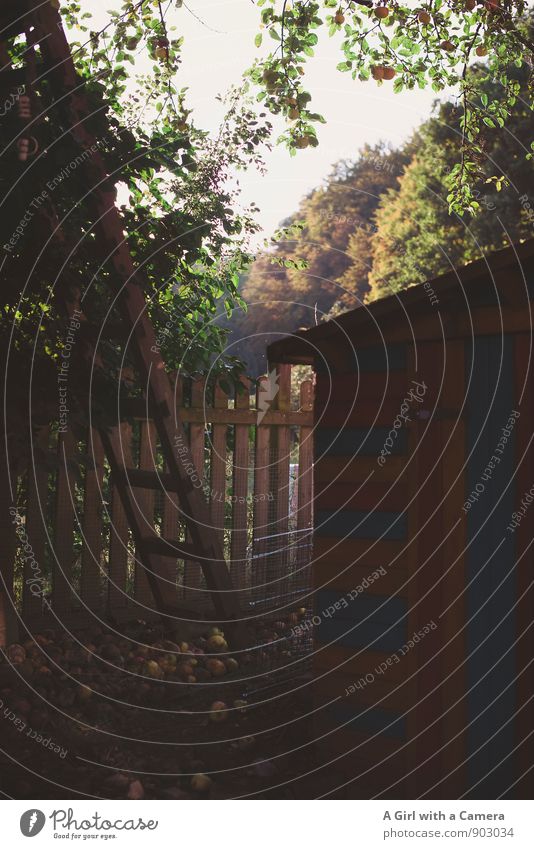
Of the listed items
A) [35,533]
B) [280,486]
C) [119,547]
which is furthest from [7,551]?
[280,486]

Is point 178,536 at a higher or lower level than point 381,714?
higher

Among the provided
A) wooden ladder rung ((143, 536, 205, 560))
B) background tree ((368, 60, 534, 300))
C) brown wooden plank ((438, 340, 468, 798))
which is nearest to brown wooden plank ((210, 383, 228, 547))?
wooden ladder rung ((143, 536, 205, 560))

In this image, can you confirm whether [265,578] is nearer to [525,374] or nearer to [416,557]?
[416,557]

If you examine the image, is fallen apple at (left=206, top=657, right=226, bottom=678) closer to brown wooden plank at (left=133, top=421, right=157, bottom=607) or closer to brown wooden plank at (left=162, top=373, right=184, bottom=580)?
brown wooden plank at (left=133, top=421, right=157, bottom=607)

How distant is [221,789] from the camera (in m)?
4.33

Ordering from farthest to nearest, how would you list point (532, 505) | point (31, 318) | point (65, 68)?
1. point (31, 318)
2. point (65, 68)
3. point (532, 505)

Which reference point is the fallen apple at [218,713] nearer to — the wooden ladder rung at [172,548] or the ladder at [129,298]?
the ladder at [129,298]

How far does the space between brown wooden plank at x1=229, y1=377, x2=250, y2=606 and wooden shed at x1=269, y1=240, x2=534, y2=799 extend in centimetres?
329

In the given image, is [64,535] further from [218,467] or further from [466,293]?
[466,293]

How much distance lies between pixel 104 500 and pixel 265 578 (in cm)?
189

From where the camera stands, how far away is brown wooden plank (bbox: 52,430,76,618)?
6863mm

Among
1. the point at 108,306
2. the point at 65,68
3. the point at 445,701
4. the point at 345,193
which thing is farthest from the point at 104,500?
the point at 345,193

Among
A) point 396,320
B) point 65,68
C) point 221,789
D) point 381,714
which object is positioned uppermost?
point 65,68

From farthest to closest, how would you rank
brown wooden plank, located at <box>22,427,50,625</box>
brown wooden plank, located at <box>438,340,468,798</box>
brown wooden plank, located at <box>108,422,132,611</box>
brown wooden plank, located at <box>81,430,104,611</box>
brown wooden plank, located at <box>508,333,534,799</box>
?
brown wooden plank, located at <box>108,422,132,611</box> < brown wooden plank, located at <box>81,430,104,611</box> < brown wooden plank, located at <box>22,427,50,625</box> < brown wooden plank, located at <box>438,340,468,798</box> < brown wooden plank, located at <box>508,333,534,799</box>
